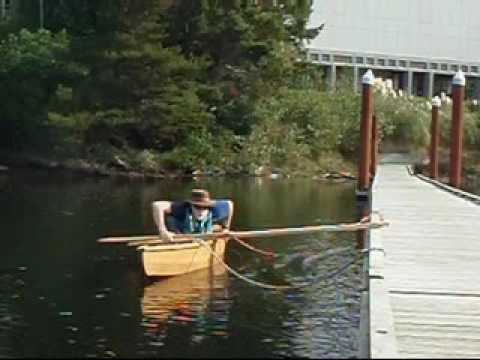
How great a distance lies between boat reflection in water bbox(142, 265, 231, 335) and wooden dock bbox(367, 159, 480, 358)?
6.76ft

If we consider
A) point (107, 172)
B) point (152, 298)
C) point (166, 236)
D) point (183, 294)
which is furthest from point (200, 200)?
point (107, 172)

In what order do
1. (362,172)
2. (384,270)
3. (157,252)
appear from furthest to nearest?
(362,172) → (157,252) → (384,270)

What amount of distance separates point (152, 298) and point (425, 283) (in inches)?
154

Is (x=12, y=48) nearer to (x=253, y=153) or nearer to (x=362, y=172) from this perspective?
(x=253, y=153)

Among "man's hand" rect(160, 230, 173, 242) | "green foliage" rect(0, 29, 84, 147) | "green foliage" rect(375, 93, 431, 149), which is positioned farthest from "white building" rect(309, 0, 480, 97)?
"man's hand" rect(160, 230, 173, 242)

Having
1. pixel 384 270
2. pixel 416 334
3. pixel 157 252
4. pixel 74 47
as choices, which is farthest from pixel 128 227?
pixel 74 47

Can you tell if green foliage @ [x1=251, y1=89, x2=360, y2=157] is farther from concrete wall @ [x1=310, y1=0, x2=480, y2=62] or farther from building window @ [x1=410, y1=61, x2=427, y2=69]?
building window @ [x1=410, y1=61, x2=427, y2=69]

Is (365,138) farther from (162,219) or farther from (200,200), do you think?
(162,219)

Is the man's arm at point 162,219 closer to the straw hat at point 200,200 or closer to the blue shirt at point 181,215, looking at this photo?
the blue shirt at point 181,215

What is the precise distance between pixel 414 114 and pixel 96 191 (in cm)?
1878

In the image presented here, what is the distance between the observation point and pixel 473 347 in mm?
11781

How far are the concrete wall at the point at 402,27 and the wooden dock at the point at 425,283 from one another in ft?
147

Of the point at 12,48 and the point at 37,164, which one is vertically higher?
the point at 12,48

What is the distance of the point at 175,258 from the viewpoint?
17562 millimetres
